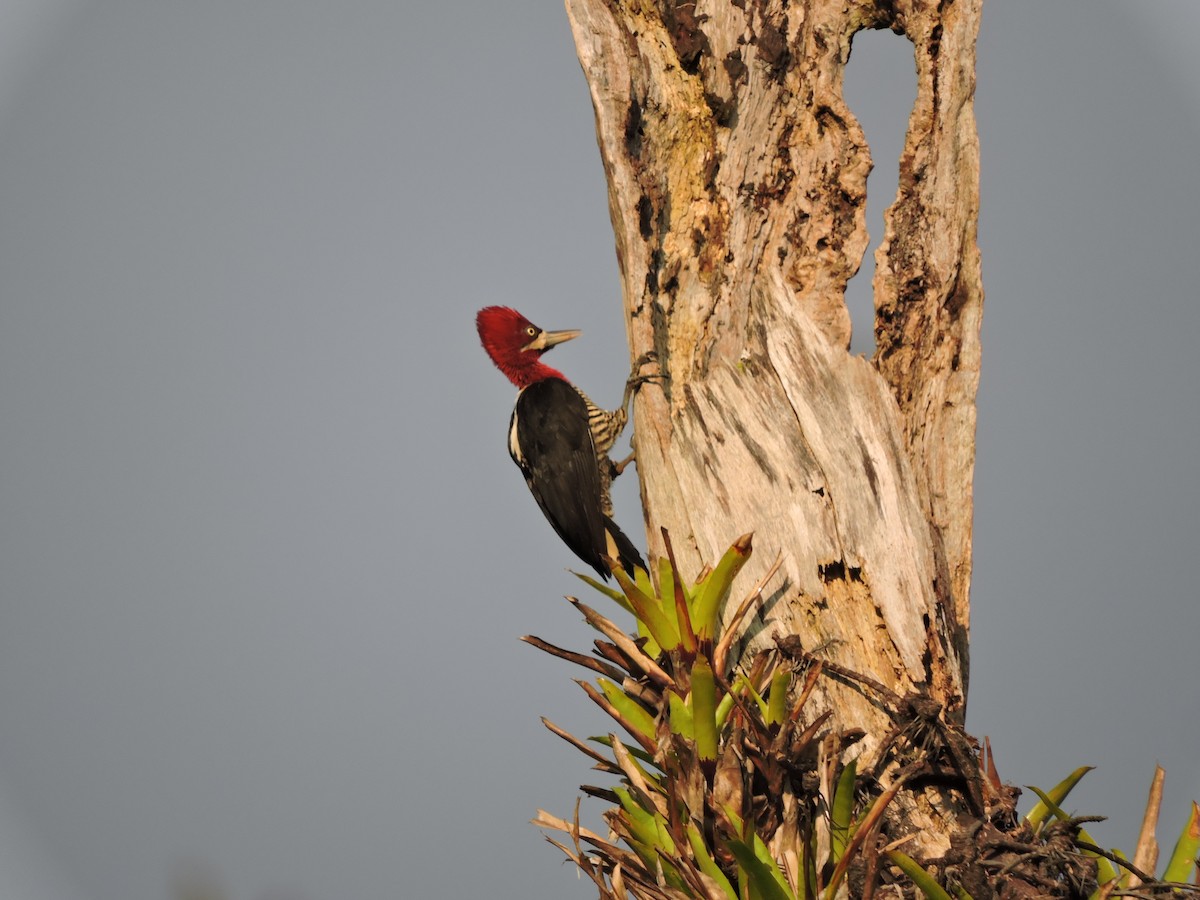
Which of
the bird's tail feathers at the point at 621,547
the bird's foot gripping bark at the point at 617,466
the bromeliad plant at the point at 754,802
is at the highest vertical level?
the bird's foot gripping bark at the point at 617,466

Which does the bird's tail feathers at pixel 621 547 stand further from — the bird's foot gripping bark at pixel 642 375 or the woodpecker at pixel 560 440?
the bird's foot gripping bark at pixel 642 375

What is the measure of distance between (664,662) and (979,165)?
5.07 feet

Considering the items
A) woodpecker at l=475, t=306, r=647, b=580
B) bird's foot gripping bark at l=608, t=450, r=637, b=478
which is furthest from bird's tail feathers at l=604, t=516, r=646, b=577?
bird's foot gripping bark at l=608, t=450, r=637, b=478

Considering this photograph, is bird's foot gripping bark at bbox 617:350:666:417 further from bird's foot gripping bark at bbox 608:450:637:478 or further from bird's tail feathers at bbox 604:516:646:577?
bird's foot gripping bark at bbox 608:450:637:478

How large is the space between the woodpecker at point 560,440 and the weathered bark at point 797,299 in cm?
103

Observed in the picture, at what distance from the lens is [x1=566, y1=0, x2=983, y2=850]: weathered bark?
2.52 m

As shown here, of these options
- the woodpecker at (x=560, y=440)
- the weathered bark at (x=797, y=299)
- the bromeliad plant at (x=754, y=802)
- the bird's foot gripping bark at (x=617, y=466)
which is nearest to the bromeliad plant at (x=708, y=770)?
the bromeliad plant at (x=754, y=802)

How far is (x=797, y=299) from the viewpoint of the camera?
275 centimetres

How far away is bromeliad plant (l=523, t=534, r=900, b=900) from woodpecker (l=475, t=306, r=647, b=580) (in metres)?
1.51

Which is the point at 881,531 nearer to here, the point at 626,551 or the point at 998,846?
the point at 998,846

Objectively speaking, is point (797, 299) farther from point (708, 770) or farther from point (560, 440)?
point (560, 440)

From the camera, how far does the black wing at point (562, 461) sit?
4.15 meters

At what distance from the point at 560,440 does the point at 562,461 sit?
0.10m

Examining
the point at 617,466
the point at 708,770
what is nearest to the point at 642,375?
the point at 708,770
